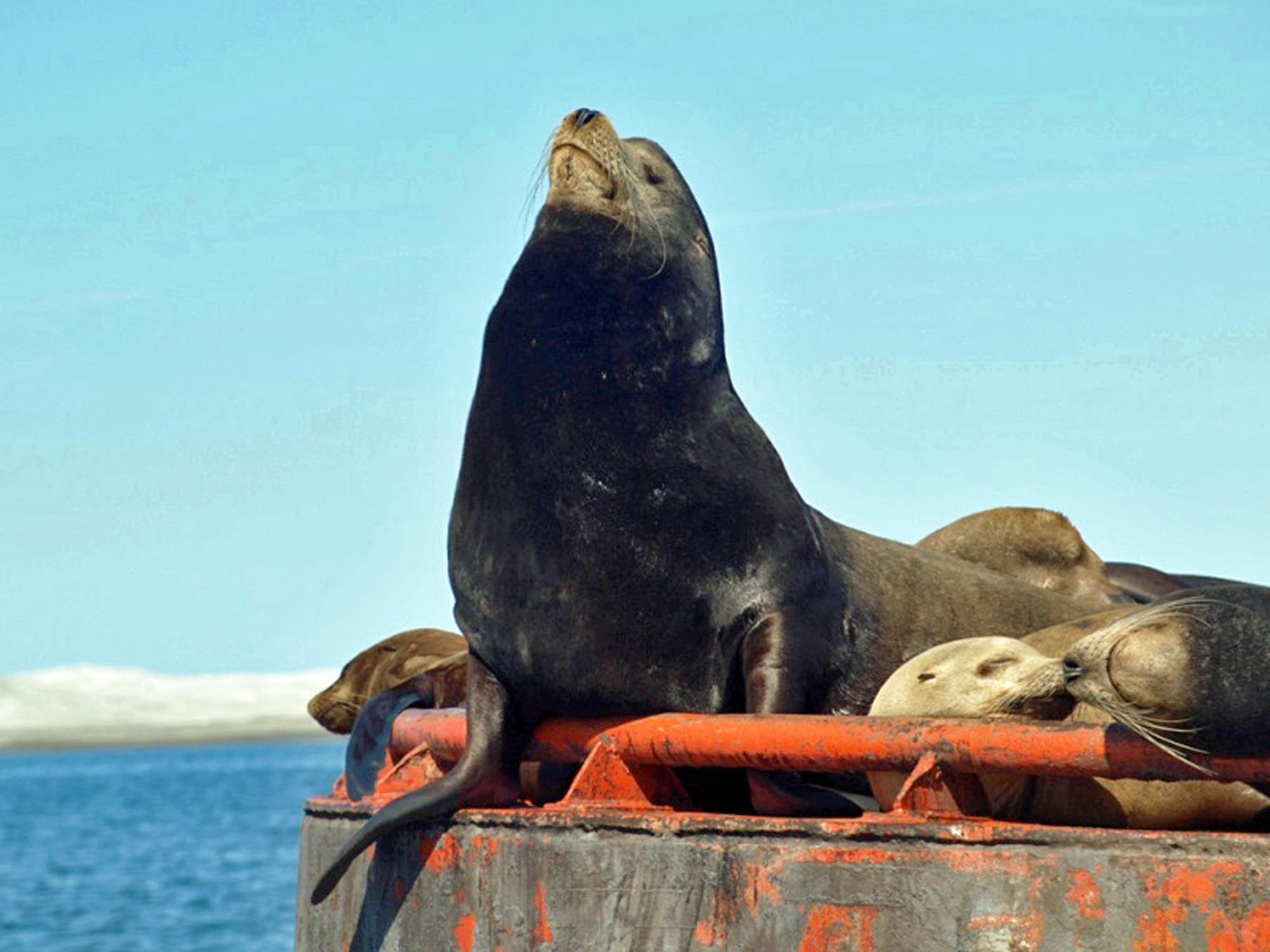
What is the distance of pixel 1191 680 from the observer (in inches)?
156

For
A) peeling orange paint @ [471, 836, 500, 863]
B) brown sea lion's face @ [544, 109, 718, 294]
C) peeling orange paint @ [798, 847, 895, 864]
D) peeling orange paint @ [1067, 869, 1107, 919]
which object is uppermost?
brown sea lion's face @ [544, 109, 718, 294]

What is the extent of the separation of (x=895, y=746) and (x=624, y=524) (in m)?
1.45

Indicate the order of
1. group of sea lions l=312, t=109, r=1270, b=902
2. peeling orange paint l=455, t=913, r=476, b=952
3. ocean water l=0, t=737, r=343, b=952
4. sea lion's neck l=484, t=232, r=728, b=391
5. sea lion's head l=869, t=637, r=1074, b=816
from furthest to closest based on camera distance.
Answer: ocean water l=0, t=737, r=343, b=952
sea lion's neck l=484, t=232, r=728, b=391
group of sea lions l=312, t=109, r=1270, b=902
peeling orange paint l=455, t=913, r=476, b=952
sea lion's head l=869, t=637, r=1074, b=816

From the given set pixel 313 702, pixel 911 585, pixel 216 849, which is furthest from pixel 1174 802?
pixel 216 849

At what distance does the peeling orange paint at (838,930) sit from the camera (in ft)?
13.2

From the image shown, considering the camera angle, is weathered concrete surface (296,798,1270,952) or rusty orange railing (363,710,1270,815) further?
rusty orange railing (363,710,1270,815)

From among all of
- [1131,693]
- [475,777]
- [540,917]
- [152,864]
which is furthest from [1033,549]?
[152,864]

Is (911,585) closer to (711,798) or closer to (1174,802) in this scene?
(711,798)

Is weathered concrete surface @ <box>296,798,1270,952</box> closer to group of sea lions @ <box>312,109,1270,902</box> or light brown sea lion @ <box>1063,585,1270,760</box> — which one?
light brown sea lion @ <box>1063,585,1270,760</box>

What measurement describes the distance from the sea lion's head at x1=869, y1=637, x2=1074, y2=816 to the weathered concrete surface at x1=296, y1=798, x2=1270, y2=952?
0.40 metres

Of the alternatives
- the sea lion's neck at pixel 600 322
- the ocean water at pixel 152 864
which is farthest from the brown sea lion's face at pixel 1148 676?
the ocean water at pixel 152 864

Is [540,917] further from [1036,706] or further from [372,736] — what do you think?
[372,736]

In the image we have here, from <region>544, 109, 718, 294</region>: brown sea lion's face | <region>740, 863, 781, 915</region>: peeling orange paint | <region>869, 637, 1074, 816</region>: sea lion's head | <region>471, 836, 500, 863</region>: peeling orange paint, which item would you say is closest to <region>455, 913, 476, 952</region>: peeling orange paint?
<region>471, 836, 500, 863</region>: peeling orange paint

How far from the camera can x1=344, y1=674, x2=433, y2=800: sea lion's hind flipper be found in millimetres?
5809
